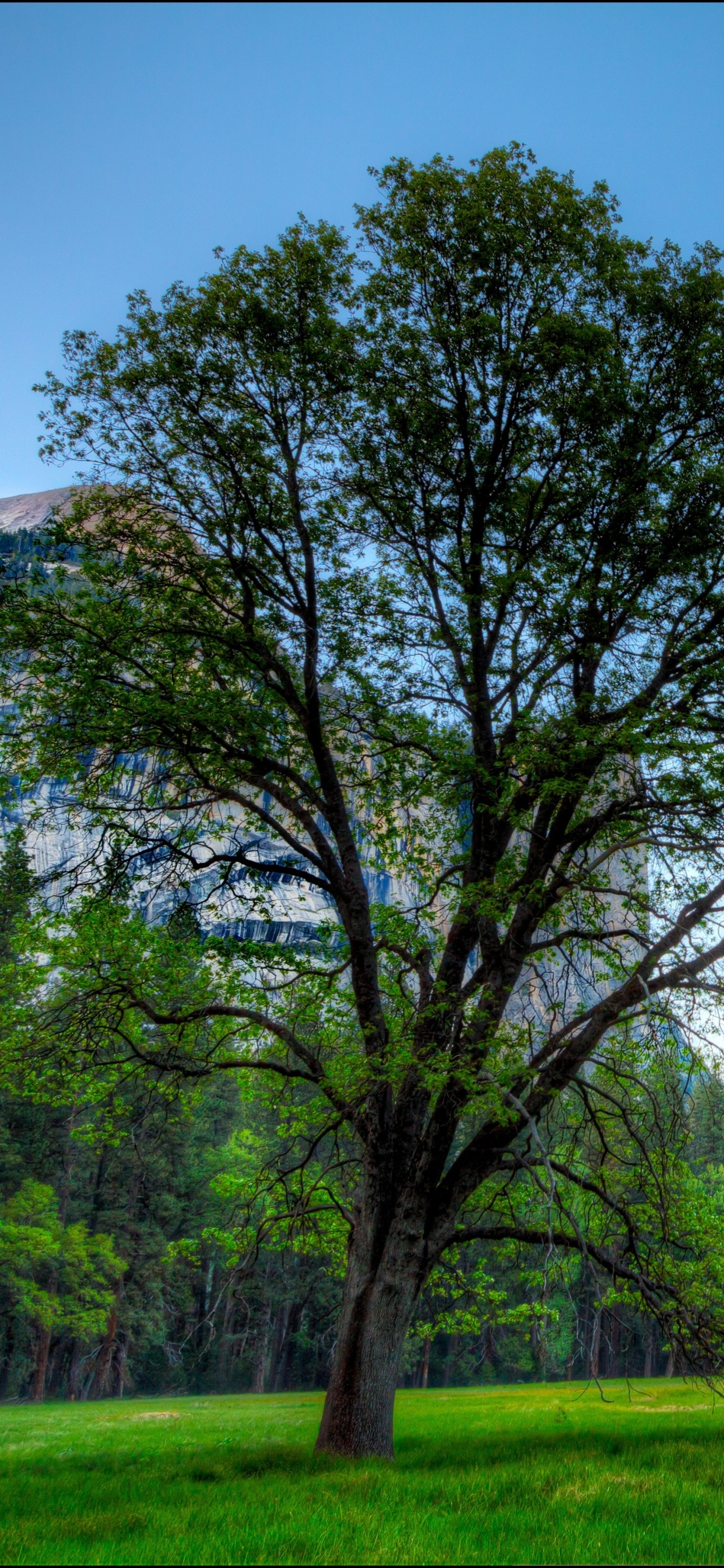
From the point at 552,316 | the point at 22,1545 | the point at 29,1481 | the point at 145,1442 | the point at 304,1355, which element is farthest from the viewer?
the point at 304,1355

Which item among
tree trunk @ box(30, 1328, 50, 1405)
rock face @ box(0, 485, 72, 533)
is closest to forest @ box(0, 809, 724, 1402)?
tree trunk @ box(30, 1328, 50, 1405)

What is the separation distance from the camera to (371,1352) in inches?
412

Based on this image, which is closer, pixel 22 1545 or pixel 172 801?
pixel 22 1545

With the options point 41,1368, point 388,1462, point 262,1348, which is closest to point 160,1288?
point 41,1368

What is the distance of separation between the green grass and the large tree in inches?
61.3

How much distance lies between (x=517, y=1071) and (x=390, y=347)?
928 centimetres

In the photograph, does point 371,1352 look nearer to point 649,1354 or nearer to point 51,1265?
point 51,1265

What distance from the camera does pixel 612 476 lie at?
38.7 feet

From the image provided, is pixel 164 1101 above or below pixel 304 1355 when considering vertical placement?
above

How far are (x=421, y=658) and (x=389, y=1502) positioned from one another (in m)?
9.85

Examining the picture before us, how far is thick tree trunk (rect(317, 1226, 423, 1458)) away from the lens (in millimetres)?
10336

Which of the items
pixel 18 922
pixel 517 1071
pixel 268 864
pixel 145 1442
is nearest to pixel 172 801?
pixel 268 864

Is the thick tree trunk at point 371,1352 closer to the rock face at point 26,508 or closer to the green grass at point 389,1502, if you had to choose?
the green grass at point 389,1502

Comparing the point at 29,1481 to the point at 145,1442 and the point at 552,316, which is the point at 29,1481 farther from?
the point at 552,316
